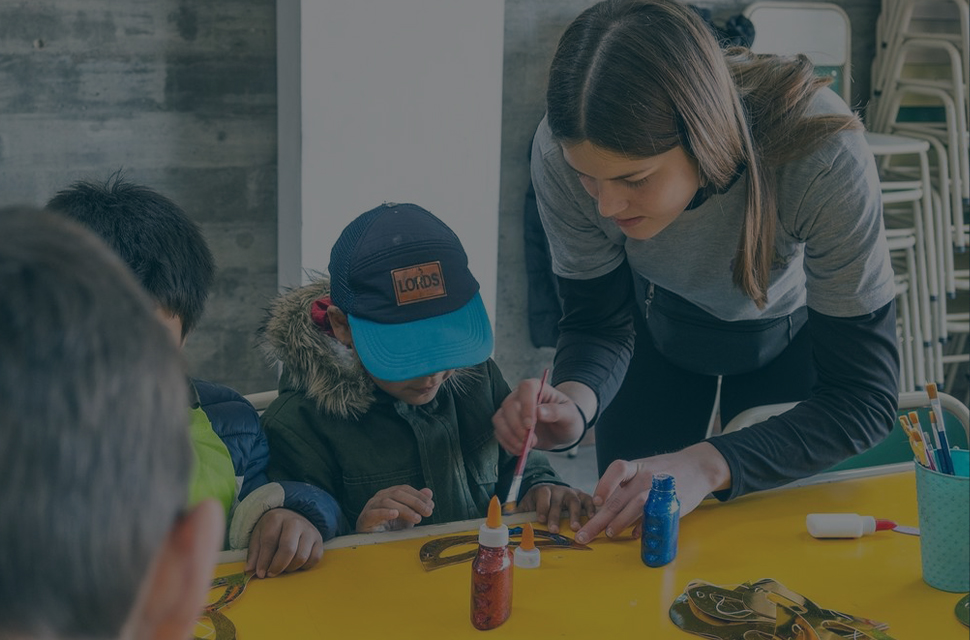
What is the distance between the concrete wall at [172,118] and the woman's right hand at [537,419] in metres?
1.82

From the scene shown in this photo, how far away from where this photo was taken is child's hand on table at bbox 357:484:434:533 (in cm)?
142

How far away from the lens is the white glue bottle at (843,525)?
143 cm

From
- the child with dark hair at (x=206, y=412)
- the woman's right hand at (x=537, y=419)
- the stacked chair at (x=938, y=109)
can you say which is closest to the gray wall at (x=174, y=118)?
the stacked chair at (x=938, y=109)

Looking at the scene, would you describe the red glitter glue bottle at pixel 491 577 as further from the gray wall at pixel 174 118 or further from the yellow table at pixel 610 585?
the gray wall at pixel 174 118

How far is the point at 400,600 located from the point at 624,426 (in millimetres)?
832

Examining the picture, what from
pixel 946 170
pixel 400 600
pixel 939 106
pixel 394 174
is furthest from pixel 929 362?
pixel 400 600

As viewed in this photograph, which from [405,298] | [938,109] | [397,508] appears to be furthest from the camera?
[938,109]

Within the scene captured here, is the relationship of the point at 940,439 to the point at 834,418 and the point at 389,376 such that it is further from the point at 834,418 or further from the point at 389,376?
the point at 389,376

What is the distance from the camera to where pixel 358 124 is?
2.96 m

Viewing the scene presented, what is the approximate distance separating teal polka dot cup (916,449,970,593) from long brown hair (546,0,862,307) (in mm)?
412

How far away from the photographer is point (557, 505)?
1.50 metres

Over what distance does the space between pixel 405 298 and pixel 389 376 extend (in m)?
0.12

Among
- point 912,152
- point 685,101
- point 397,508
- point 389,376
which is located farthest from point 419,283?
point 912,152

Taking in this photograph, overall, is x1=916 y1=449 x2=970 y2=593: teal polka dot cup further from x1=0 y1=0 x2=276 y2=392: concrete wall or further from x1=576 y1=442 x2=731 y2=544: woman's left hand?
x1=0 y1=0 x2=276 y2=392: concrete wall
